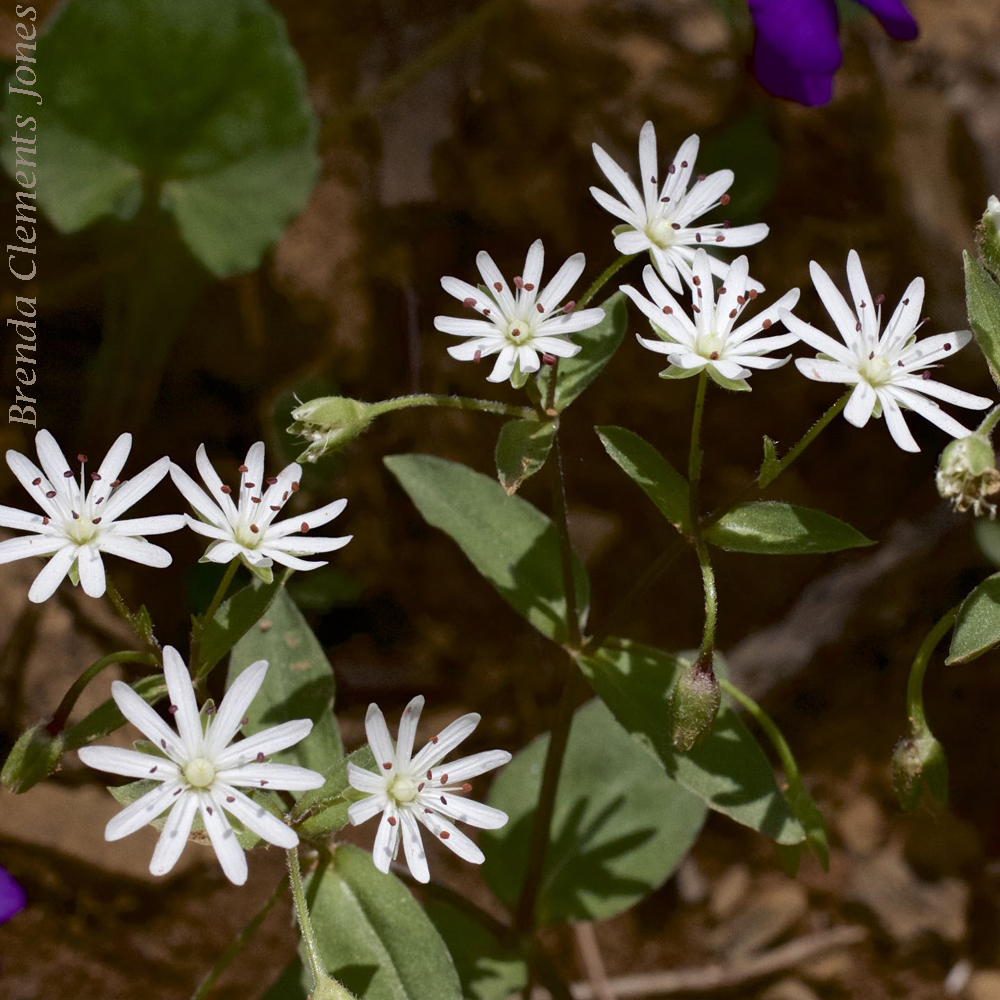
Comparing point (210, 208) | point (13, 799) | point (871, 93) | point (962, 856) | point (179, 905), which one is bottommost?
point (962, 856)

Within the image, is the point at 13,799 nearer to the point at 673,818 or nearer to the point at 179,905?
the point at 179,905

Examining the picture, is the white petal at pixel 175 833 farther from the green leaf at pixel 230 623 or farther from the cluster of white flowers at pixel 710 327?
the cluster of white flowers at pixel 710 327

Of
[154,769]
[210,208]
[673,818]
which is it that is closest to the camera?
[154,769]

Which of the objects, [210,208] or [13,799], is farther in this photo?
[210,208]

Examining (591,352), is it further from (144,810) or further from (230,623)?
(144,810)

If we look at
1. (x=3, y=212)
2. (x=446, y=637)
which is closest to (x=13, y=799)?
A: (x=446, y=637)

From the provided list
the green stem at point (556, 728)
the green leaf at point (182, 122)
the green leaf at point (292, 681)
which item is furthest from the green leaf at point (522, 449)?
the green leaf at point (182, 122)
